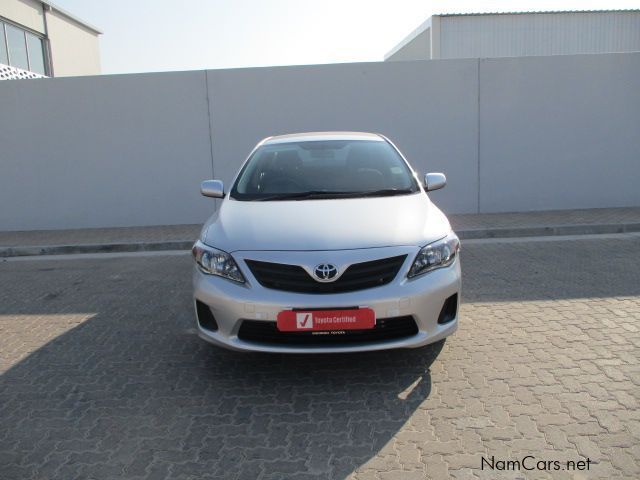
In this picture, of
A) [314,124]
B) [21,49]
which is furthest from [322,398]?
[21,49]

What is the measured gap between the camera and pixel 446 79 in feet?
31.3

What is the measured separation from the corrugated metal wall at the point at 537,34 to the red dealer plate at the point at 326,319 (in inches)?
752

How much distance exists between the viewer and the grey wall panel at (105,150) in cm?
958

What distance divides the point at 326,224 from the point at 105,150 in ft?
23.5

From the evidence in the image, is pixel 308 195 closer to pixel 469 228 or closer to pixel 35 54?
pixel 469 228

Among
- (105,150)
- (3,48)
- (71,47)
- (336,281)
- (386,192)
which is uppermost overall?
(71,47)

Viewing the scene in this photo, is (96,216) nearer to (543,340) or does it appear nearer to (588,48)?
(543,340)

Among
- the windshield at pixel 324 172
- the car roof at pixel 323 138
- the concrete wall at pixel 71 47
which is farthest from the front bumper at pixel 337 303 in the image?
the concrete wall at pixel 71 47

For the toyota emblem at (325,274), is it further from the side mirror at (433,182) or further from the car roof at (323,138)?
the car roof at (323,138)

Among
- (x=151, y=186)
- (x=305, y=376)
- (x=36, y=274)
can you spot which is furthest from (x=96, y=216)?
(x=305, y=376)

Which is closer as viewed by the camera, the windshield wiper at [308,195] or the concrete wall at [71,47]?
the windshield wiper at [308,195]

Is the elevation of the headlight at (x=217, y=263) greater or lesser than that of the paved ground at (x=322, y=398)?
greater

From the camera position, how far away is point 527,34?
A: 838 inches

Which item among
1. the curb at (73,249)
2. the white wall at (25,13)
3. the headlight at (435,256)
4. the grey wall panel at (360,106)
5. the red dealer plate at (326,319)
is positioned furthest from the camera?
the white wall at (25,13)
